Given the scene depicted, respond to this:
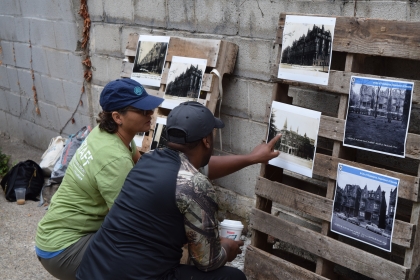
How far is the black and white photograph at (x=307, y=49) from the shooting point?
11.0ft

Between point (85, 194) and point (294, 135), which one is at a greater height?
point (294, 135)

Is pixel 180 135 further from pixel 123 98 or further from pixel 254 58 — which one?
pixel 254 58

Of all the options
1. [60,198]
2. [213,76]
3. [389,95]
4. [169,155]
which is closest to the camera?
[169,155]

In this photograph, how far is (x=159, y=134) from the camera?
4688mm

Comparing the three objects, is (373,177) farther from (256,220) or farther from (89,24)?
(89,24)

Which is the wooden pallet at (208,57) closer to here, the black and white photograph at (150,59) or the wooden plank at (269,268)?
the black and white photograph at (150,59)

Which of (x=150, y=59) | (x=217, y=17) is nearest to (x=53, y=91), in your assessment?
(x=150, y=59)

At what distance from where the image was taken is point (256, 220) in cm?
379

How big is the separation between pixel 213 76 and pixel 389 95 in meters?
1.64

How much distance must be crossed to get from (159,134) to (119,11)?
1672 millimetres

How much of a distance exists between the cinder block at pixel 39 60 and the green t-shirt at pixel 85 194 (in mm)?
4253

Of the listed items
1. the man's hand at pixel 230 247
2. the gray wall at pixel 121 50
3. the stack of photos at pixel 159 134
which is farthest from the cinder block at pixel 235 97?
the man's hand at pixel 230 247

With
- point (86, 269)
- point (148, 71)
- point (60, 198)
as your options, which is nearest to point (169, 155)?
point (86, 269)

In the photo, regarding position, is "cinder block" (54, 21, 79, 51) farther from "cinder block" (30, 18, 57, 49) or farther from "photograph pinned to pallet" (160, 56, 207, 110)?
"photograph pinned to pallet" (160, 56, 207, 110)
